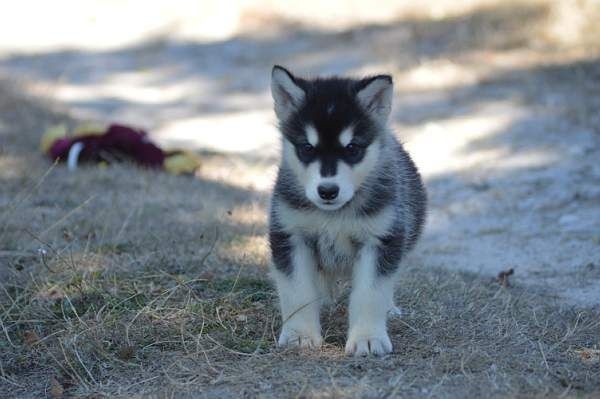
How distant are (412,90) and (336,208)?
8146 millimetres

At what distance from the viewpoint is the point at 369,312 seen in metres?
4.55

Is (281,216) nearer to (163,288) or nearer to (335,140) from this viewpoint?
(335,140)

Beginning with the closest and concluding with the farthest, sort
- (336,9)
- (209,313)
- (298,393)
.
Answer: (298,393), (209,313), (336,9)

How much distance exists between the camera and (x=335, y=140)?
455 cm

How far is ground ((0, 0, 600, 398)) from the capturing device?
445 cm

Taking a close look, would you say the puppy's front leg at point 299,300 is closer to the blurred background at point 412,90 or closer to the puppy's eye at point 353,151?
the puppy's eye at point 353,151

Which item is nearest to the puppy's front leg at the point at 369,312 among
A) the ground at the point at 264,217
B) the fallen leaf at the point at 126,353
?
the ground at the point at 264,217

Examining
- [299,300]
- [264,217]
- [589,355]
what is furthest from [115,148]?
[589,355]

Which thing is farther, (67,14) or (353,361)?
(67,14)

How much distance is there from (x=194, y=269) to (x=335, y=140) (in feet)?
5.68

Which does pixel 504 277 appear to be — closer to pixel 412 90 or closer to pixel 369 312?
pixel 369 312

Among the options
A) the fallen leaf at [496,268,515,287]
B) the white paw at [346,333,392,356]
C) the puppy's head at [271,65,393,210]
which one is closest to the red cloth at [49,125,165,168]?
the fallen leaf at [496,268,515,287]

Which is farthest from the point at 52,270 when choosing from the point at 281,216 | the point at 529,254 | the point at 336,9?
the point at 336,9

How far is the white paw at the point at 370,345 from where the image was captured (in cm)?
450
